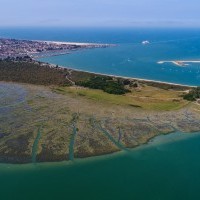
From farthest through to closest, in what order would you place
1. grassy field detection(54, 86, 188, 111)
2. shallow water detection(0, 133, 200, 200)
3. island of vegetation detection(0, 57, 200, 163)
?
grassy field detection(54, 86, 188, 111)
island of vegetation detection(0, 57, 200, 163)
shallow water detection(0, 133, 200, 200)

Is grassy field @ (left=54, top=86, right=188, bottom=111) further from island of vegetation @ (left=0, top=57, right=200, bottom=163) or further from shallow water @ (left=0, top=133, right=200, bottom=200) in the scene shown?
Result: shallow water @ (left=0, top=133, right=200, bottom=200)

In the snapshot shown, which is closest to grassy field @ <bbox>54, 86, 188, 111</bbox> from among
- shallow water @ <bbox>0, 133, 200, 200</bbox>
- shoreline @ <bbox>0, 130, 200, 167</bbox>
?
shoreline @ <bbox>0, 130, 200, 167</bbox>

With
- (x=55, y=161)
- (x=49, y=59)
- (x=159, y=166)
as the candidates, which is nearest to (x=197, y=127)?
(x=159, y=166)

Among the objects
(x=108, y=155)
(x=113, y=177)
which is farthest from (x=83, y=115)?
(x=113, y=177)

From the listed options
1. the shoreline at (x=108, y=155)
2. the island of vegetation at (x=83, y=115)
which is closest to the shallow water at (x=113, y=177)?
the shoreline at (x=108, y=155)

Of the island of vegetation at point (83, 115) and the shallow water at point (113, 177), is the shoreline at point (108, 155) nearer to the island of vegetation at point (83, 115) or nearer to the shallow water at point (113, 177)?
the shallow water at point (113, 177)

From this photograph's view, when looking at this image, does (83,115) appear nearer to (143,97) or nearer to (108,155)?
(108,155)
